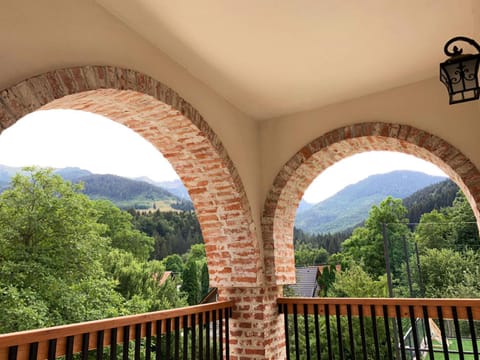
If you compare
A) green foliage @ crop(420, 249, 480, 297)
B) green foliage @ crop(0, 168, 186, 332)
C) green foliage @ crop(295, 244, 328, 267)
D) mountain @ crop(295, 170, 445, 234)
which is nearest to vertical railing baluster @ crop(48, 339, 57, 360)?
green foliage @ crop(0, 168, 186, 332)

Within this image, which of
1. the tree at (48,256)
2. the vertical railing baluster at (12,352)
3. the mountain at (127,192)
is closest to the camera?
the vertical railing baluster at (12,352)

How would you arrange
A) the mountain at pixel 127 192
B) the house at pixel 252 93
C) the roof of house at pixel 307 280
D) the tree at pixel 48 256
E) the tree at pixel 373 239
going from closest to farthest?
the house at pixel 252 93 → the tree at pixel 48 256 → the roof of house at pixel 307 280 → the tree at pixel 373 239 → the mountain at pixel 127 192

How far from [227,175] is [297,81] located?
1063 millimetres

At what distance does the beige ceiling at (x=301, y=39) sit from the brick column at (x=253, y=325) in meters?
1.93

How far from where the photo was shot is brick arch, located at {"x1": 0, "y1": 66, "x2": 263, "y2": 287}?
1.79 metres

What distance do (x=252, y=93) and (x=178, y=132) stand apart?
886 millimetres

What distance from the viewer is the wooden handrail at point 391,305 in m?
2.66

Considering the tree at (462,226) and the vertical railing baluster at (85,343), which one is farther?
the tree at (462,226)

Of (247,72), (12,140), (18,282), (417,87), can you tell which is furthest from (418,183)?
(12,140)

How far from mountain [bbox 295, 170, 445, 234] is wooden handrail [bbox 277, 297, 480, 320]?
35.3 ft

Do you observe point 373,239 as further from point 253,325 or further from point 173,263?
point 253,325

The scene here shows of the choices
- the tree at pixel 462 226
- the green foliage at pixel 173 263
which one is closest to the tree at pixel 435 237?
the tree at pixel 462 226

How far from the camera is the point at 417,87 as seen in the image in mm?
3289

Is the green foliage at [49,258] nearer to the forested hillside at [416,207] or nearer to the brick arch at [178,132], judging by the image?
the forested hillside at [416,207]
